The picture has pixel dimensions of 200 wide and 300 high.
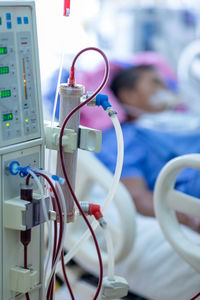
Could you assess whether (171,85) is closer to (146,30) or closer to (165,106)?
(165,106)

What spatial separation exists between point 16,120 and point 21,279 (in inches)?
14.4

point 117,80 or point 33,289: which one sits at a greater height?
point 117,80

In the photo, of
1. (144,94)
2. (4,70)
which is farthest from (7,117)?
(144,94)

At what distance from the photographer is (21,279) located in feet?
3.80

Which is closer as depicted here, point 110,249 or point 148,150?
point 110,249

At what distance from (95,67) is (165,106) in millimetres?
456

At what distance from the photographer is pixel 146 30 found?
4148 mm

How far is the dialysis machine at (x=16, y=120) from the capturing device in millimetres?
1078

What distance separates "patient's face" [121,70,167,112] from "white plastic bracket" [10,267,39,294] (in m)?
1.81

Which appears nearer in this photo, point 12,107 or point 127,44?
point 12,107

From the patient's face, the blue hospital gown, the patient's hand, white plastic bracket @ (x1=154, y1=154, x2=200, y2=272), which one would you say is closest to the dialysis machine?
white plastic bracket @ (x1=154, y1=154, x2=200, y2=272)

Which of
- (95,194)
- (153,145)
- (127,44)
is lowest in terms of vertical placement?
(95,194)

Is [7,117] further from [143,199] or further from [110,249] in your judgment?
[143,199]

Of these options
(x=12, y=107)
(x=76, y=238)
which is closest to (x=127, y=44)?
(x=76, y=238)
